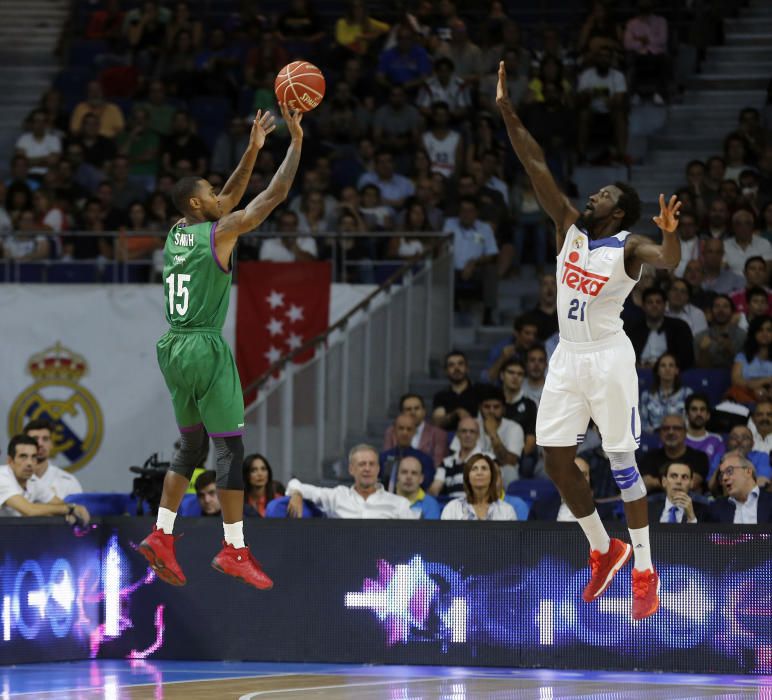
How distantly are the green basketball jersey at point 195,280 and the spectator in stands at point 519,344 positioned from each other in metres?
5.65

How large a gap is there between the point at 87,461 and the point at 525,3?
26.3ft

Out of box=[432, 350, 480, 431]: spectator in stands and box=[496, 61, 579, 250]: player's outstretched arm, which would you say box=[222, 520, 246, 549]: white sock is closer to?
box=[496, 61, 579, 250]: player's outstretched arm

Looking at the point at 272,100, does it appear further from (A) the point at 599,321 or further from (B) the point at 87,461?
(A) the point at 599,321

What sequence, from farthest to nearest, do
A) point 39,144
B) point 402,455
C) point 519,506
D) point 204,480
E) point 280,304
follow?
point 39,144, point 280,304, point 402,455, point 204,480, point 519,506

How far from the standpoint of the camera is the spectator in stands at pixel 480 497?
12.0 metres

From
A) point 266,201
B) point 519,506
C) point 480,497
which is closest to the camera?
point 266,201

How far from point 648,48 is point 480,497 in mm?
8280

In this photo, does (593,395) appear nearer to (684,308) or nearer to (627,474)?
(627,474)

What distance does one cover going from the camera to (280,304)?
1642 centimetres

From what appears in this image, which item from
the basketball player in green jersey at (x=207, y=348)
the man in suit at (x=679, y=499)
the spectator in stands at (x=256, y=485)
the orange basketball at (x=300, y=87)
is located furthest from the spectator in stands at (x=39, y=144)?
the orange basketball at (x=300, y=87)

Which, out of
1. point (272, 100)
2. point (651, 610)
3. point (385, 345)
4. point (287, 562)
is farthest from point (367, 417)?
point (651, 610)

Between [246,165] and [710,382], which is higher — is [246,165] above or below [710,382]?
above

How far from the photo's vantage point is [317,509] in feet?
41.3

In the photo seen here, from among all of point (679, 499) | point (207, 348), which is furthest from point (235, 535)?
point (679, 499)
